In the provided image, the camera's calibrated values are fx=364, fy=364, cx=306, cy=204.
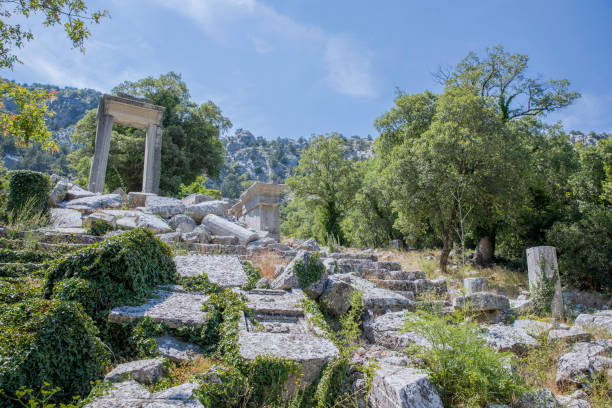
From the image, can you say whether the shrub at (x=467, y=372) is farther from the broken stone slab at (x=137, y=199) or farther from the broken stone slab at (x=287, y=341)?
the broken stone slab at (x=137, y=199)

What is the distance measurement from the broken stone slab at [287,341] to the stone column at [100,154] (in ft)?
39.3

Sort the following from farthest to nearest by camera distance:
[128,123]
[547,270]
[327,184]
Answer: [327,184] < [128,123] < [547,270]

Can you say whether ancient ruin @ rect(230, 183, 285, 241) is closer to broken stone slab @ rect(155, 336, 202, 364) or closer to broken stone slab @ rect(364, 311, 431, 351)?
broken stone slab @ rect(364, 311, 431, 351)

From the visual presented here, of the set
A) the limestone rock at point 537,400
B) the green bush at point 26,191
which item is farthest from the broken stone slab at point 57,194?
the limestone rock at point 537,400

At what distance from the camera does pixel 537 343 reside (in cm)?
475

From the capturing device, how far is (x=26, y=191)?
8.77 m

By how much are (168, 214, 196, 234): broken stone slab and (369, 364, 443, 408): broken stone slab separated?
814 cm

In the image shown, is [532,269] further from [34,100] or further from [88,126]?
[88,126]

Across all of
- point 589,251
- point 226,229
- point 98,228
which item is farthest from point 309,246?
point 589,251

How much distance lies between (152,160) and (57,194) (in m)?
5.26

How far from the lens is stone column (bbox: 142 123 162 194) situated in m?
15.1

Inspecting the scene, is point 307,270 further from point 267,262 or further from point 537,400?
point 537,400

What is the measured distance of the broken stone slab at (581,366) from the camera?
4.19 m

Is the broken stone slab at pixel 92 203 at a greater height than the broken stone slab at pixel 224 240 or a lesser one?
greater
